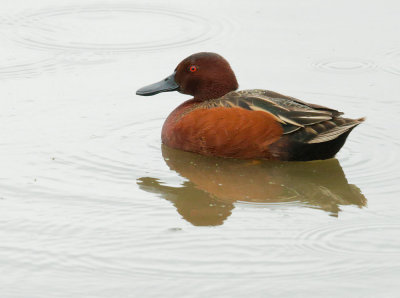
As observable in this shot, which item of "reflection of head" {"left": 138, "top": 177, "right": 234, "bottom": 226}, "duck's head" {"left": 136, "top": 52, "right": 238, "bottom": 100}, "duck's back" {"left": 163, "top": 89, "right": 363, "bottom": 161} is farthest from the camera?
"duck's head" {"left": 136, "top": 52, "right": 238, "bottom": 100}

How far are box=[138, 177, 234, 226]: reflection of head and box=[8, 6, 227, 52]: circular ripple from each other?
3.78 m

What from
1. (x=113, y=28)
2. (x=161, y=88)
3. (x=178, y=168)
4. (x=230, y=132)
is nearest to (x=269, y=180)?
(x=230, y=132)

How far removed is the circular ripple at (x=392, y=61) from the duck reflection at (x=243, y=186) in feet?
8.24

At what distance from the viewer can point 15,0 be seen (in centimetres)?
1227

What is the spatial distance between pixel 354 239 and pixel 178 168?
7.12 feet

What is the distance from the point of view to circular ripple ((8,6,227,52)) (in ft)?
35.1

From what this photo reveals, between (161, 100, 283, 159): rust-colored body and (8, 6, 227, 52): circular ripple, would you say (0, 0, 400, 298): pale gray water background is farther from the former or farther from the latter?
(161, 100, 283, 159): rust-colored body

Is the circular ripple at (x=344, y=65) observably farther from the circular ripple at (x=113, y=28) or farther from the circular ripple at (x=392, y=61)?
the circular ripple at (x=113, y=28)

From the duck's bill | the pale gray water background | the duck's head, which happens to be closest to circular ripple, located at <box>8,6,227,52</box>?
the pale gray water background

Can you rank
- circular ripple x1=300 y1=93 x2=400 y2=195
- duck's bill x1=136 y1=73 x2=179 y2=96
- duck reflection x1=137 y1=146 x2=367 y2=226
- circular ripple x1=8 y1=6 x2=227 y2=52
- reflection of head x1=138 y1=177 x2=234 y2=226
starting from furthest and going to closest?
1. circular ripple x1=8 y1=6 x2=227 y2=52
2. duck's bill x1=136 y1=73 x2=179 y2=96
3. circular ripple x1=300 y1=93 x2=400 y2=195
4. duck reflection x1=137 y1=146 x2=367 y2=226
5. reflection of head x1=138 y1=177 x2=234 y2=226

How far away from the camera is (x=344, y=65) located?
33.3 ft

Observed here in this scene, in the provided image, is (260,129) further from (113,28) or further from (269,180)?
(113,28)

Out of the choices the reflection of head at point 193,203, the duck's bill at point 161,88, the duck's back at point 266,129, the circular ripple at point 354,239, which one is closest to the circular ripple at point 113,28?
the duck's bill at point 161,88

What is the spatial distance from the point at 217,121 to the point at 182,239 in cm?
203
